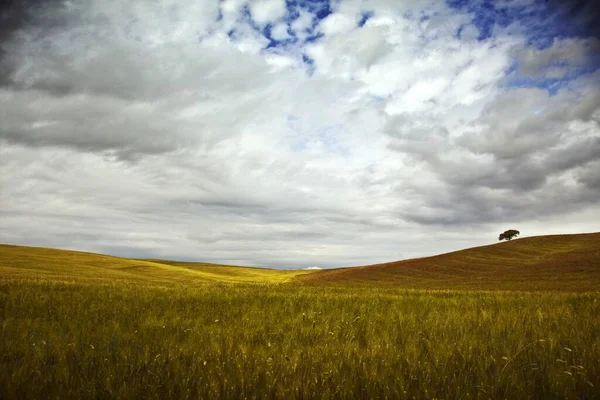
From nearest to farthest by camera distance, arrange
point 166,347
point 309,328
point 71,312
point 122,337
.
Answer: point 166,347 → point 122,337 → point 309,328 → point 71,312

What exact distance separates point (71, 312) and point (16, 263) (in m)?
52.9

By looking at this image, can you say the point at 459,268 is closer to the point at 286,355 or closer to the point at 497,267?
the point at 497,267

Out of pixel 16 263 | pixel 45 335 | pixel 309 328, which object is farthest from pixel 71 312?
pixel 16 263

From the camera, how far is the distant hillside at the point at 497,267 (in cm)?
3469

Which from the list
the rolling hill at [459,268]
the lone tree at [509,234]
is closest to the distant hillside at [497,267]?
the rolling hill at [459,268]

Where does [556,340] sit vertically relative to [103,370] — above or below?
above

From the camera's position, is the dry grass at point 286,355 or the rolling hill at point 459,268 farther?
the rolling hill at point 459,268

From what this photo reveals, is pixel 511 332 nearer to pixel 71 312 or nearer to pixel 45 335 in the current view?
pixel 45 335

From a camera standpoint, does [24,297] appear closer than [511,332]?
No

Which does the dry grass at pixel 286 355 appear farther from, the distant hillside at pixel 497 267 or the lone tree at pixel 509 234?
the lone tree at pixel 509 234

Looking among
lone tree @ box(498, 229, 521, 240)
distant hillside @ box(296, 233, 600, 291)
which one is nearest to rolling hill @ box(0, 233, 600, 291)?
distant hillside @ box(296, 233, 600, 291)

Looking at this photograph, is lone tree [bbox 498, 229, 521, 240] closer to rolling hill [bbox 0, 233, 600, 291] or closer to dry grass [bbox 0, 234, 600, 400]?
rolling hill [bbox 0, 233, 600, 291]

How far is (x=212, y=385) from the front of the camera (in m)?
3.11

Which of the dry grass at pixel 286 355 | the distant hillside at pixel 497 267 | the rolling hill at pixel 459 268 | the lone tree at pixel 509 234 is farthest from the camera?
the lone tree at pixel 509 234
